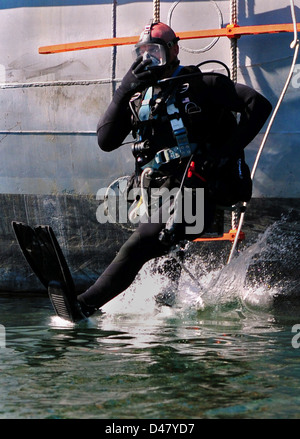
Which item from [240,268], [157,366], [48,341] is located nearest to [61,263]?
[48,341]

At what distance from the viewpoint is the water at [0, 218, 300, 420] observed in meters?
3.30

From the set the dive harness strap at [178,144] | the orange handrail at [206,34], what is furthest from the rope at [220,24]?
the dive harness strap at [178,144]

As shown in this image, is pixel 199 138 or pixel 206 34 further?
pixel 206 34

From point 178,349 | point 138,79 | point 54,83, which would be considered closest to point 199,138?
point 138,79

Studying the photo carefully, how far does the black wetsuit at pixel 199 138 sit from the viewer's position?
15.2 ft

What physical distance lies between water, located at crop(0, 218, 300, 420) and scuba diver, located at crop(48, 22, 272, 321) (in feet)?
1.50

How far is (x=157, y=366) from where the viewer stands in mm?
3957

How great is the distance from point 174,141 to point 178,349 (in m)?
1.16

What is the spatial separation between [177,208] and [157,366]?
39.6 inches

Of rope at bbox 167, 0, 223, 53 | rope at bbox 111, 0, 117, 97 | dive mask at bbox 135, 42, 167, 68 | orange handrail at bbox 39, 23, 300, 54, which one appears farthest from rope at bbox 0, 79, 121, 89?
dive mask at bbox 135, 42, 167, 68

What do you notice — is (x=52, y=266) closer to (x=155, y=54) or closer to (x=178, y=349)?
(x=178, y=349)

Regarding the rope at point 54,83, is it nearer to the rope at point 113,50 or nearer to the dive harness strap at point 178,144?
the rope at point 113,50

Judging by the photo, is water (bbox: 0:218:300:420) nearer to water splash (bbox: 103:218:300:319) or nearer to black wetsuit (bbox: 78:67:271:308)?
water splash (bbox: 103:218:300:319)

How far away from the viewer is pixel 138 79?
4.81m
